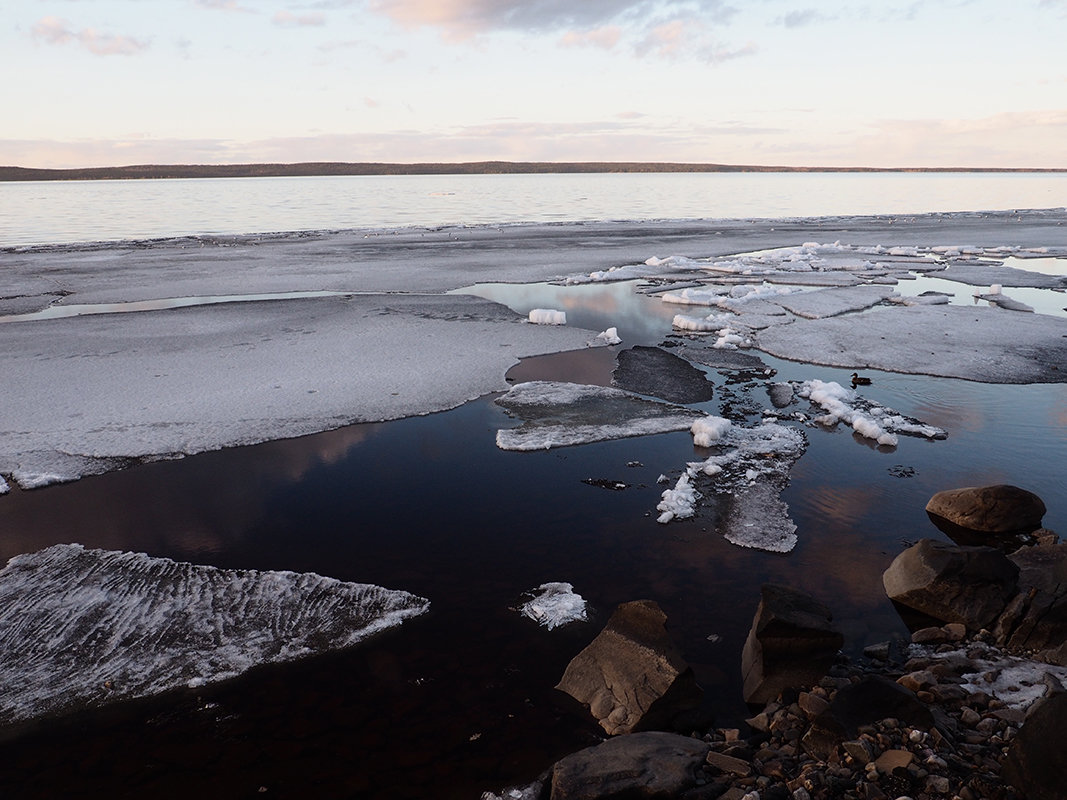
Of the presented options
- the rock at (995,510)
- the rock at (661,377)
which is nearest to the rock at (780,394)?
the rock at (661,377)

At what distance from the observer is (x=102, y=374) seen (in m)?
8.66

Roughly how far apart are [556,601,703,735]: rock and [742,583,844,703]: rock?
32cm

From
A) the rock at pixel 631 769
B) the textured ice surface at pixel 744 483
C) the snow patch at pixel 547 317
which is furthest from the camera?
the snow patch at pixel 547 317

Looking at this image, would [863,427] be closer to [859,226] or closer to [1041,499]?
[1041,499]

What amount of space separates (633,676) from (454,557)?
1.73 metres

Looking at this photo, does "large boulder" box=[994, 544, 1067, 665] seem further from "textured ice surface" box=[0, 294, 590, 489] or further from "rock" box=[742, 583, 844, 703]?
"textured ice surface" box=[0, 294, 590, 489]

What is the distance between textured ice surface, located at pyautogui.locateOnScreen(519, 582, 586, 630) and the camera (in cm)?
415

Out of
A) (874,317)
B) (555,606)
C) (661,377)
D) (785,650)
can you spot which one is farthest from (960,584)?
(874,317)

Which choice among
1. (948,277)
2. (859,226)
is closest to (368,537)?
(948,277)

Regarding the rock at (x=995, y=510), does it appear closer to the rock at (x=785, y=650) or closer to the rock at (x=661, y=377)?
the rock at (x=785, y=650)

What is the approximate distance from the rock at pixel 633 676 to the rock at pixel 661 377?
4589 mm

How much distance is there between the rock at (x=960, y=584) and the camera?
4059 mm

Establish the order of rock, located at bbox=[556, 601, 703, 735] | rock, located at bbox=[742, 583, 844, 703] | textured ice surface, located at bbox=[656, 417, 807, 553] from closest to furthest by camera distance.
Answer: rock, located at bbox=[556, 601, 703, 735] → rock, located at bbox=[742, 583, 844, 703] → textured ice surface, located at bbox=[656, 417, 807, 553]

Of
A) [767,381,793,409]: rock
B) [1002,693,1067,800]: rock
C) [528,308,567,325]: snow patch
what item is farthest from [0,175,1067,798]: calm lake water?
[528,308,567,325]: snow patch
